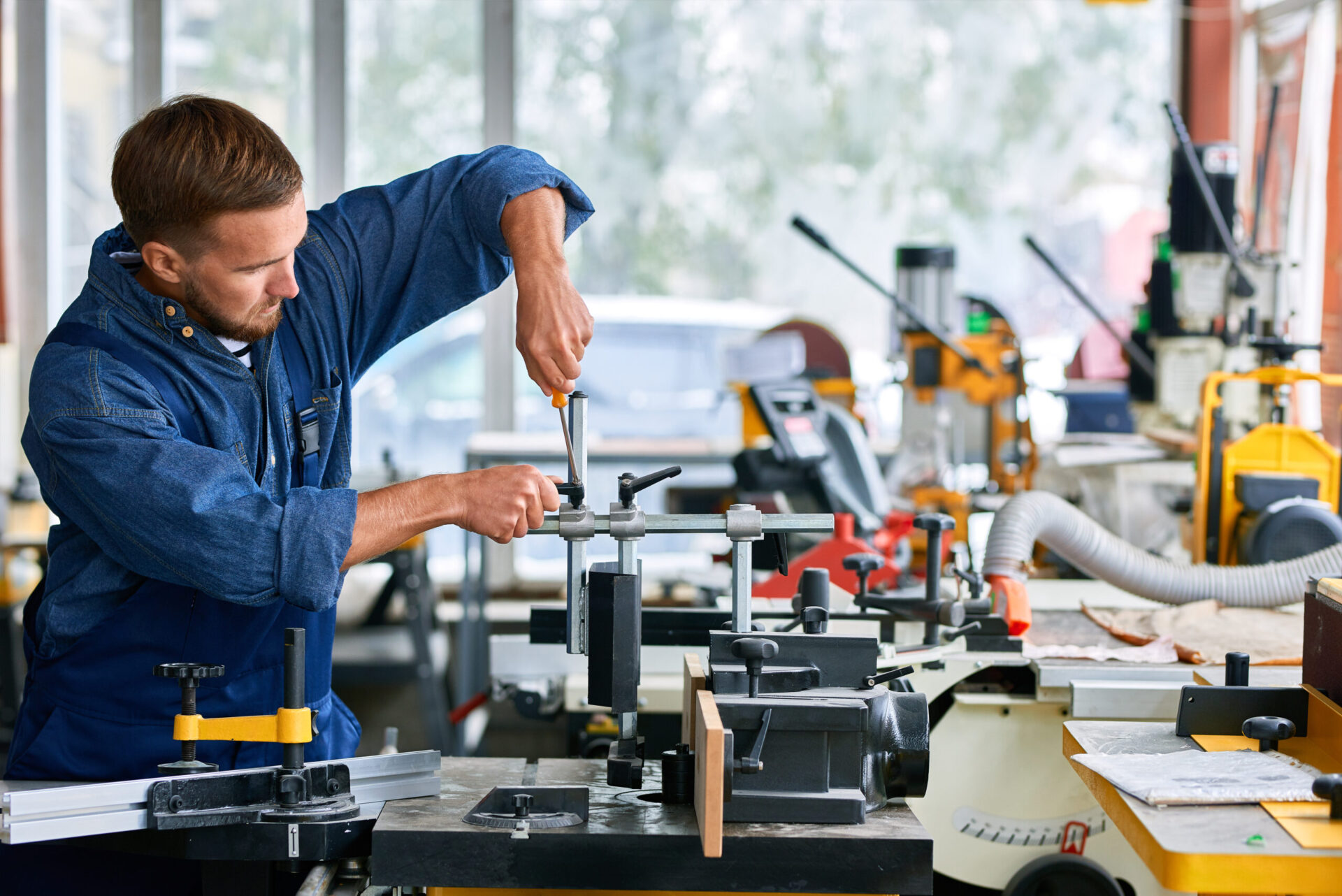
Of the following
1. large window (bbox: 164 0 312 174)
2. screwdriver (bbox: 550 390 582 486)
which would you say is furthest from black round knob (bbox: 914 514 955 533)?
large window (bbox: 164 0 312 174)

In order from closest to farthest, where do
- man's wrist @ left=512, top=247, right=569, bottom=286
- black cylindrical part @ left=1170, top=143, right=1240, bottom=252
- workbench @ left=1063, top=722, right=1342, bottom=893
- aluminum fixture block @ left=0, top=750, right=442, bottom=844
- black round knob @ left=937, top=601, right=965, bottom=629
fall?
workbench @ left=1063, top=722, right=1342, bottom=893 → aluminum fixture block @ left=0, top=750, right=442, bottom=844 → man's wrist @ left=512, top=247, right=569, bottom=286 → black round knob @ left=937, top=601, right=965, bottom=629 → black cylindrical part @ left=1170, top=143, right=1240, bottom=252

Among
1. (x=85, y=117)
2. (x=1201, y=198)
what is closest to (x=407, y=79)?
(x=85, y=117)

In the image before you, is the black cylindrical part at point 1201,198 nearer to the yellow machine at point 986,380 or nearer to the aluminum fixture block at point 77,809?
the yellow machine at point 986,380

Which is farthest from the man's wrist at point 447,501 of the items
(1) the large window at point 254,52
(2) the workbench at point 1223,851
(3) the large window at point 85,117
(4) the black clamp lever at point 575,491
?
(3) the large window at point 85,117

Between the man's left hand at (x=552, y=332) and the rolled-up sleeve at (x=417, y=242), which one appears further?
the rolled-up sleeve at (x=417, y=242)

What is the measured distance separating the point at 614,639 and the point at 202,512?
424 millimetres

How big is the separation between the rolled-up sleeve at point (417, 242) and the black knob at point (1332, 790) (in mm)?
1041

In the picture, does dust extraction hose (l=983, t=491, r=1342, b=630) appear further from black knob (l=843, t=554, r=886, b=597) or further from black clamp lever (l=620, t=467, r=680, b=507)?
black clamp lever (l=620, t=467, r=680, b=507)

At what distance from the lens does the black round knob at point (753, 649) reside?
1265 millimetres

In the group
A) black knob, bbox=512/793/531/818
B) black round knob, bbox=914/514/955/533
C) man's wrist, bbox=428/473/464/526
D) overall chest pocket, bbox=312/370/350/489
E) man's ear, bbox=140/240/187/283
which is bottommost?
black knob, bbox=512/793/531/818

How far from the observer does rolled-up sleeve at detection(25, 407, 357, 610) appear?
125 centimetres

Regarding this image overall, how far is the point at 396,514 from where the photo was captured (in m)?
1.31

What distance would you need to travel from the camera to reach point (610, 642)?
1.35 m

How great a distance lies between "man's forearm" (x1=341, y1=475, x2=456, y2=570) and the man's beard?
0.80ft
